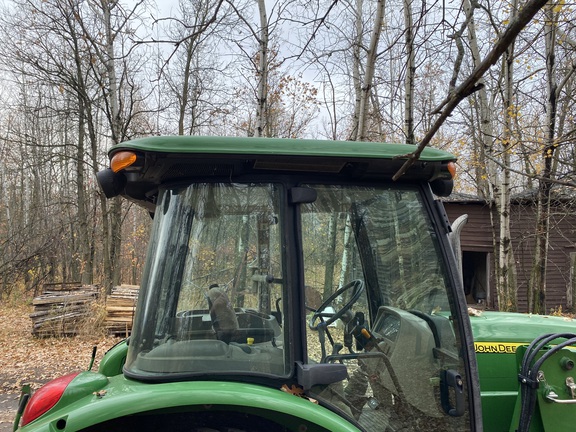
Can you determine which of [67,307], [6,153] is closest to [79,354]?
[67,307]

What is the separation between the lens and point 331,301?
7.36ft

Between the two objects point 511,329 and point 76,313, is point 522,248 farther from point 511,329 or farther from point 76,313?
point 511,329

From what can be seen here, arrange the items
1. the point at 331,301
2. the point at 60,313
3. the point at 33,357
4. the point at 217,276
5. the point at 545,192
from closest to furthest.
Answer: the point at 217,276, the point at 331,301, the point at 33,357, the point at 60,313, the point at 545,192

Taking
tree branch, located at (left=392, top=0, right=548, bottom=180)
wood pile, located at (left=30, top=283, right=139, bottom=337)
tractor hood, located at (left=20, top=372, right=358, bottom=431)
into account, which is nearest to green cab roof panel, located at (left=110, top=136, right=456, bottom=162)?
tree branch, located at (left=392, top=0, right=548, bottom=180)

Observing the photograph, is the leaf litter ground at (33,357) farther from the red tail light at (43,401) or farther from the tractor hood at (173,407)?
the tractor hood at (173,407)

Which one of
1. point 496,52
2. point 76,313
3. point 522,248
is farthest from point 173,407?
point 522,248

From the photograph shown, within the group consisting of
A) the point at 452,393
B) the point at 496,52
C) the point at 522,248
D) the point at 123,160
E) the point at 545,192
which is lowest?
the point at 452,393

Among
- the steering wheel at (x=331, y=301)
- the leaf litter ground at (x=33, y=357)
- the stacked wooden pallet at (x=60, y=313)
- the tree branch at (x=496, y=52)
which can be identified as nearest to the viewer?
the tree branch at (x=496, y=52)

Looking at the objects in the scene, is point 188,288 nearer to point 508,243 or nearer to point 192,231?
point 192,231

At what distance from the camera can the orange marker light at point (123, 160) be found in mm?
1915

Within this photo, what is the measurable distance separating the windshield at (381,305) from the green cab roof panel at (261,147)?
22 centimetres

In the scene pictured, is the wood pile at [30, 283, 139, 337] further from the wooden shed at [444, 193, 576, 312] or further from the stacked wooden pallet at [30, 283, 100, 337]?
the wooden shed at [444, 193, 576, 312]

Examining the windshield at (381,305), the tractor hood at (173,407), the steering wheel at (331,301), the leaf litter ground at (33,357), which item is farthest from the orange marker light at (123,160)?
the leaf litter ground at (33,357)

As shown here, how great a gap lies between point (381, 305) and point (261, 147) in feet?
3.54
